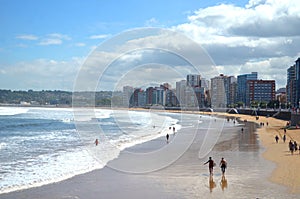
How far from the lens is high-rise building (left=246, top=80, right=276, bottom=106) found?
176m

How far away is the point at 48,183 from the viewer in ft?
55.2

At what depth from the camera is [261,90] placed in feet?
589

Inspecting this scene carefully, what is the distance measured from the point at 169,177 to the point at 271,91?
167m

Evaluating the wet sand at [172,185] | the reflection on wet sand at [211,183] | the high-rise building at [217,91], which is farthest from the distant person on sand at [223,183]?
the high-rise building at [217,91]

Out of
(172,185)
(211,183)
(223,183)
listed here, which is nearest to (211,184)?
(211,183)

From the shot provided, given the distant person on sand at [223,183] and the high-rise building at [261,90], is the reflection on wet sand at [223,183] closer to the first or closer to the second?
the distant person on sand at [223,183]

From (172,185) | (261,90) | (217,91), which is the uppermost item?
(261,90)

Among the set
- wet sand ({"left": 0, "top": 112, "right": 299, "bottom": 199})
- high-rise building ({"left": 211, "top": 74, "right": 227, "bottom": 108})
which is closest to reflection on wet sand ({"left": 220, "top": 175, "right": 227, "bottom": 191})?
wet sand ({"left": 0, "top": 112, "right": 299, "bottom": 199})

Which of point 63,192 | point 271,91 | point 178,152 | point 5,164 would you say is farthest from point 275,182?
point 271,91

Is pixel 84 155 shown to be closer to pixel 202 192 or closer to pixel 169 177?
pixel 169 177

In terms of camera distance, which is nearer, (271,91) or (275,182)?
(275,182)

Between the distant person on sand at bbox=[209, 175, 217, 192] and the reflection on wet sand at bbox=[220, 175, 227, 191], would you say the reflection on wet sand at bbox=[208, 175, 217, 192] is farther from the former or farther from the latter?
the reflection on wet sand at bbox=[220, 175, 227, 191]

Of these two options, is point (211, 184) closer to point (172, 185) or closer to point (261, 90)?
point (172, 185)

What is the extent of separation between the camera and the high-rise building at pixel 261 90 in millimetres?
176000
